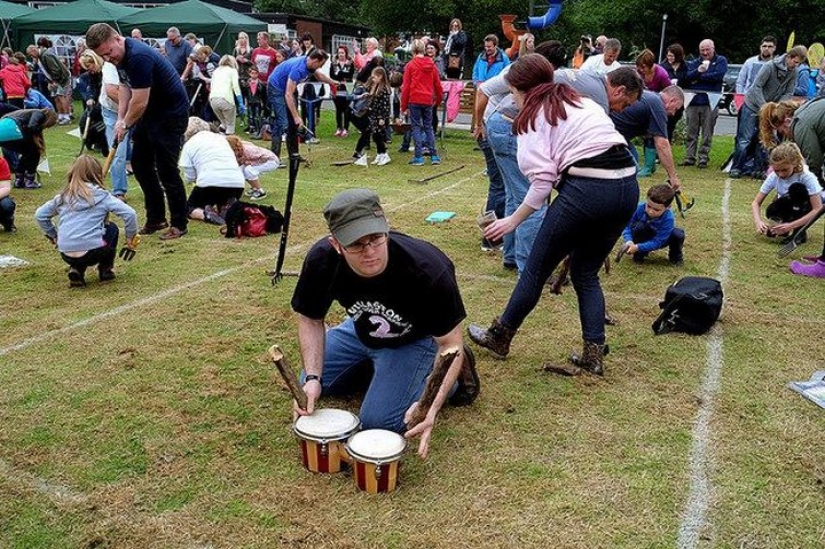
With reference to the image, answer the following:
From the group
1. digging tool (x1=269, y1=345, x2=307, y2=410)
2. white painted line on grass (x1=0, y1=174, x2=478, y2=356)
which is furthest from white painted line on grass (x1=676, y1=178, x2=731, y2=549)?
white painted line on grass (x1=0, y1=174, x2=478, y2=356)

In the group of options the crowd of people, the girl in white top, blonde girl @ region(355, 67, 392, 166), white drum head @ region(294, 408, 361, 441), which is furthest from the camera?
the girl in white top

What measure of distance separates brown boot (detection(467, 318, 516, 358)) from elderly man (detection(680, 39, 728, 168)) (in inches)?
363

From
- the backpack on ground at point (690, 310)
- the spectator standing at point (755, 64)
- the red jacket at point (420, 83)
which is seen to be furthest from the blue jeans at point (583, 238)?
the spectator standing at point (755, 64)

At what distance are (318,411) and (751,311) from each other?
12.1ft

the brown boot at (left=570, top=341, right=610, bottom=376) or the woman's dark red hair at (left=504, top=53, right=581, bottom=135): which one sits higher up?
the woman's dark red hair at (left=504, top=53, right=581, bottom=135)

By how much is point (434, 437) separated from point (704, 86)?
34.6 ft

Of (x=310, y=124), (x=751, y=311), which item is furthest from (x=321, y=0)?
(x=751, y=311)

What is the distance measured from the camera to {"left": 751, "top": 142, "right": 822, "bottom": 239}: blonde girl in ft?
22.3

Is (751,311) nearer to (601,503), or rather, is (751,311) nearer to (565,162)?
(565,162)

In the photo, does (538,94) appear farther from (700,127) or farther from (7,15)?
(7,15)

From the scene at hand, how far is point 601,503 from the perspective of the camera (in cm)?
298

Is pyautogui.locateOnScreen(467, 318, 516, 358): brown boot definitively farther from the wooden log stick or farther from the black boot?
the wooden log stick

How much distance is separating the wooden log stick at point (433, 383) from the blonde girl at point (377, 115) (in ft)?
30.7

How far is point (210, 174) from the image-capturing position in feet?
24.9
